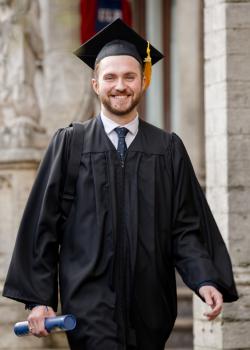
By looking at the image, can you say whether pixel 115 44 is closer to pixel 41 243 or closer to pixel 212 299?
pixel 41 243

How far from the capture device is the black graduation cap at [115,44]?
7953mm

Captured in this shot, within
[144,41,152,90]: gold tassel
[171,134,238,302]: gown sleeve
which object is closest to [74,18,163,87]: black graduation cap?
[144,41,152,90]: gold tassel

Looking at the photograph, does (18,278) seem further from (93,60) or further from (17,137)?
(17,137)

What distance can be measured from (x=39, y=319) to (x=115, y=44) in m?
1.43

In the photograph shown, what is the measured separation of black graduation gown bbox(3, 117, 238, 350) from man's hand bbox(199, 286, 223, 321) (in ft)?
0.20

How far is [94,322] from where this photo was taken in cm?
752

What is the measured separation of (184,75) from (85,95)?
10.2 feet

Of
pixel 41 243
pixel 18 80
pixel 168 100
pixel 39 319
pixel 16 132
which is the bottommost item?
pixel 39 319

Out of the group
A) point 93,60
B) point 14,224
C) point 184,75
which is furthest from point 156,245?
point 184,75

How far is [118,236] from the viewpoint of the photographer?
302 inches

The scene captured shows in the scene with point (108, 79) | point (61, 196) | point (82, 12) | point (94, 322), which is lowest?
point (94, 322)

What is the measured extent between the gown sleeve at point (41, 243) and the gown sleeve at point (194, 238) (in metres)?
0.57

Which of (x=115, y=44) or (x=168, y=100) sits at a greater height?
(x=168, y=100)

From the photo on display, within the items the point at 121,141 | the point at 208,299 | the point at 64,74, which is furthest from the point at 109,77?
the point at 64,74
